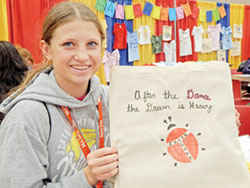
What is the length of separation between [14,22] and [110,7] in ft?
5.04

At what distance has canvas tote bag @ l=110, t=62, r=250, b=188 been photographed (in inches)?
27.2

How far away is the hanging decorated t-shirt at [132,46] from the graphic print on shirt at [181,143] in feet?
12.8

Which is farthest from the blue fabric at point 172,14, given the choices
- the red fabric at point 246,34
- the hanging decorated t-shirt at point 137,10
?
the red fabric at point 246,34

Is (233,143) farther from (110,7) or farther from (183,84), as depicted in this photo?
(110,7)

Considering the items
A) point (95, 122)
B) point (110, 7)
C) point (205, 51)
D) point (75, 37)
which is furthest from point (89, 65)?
point (205, 51)

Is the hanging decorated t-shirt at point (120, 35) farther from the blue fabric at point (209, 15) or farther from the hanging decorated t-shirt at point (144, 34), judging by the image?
the blue fabric at point (209, 15)

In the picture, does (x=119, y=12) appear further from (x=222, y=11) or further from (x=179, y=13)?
(x=222, y=11)

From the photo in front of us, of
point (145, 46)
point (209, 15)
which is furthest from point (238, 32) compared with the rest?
point (145, 46)

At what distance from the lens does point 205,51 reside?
5.43 metres

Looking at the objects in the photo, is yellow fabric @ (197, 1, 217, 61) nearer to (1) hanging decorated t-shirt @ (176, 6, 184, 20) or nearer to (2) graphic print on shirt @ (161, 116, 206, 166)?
(1) hanging decorated t-shirt @ (176, 6, 184, 20)

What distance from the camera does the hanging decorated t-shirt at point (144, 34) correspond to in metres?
4.64

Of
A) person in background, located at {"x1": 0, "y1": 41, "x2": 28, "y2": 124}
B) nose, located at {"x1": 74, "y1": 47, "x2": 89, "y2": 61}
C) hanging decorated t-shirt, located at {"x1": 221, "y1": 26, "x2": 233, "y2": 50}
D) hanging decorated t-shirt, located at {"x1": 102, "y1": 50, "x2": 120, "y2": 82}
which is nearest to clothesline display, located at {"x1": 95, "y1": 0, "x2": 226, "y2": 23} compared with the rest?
hanging decorated t-shirt, located at {"x1": 221, "y1": 26, "x2": 233, "y2": 50}

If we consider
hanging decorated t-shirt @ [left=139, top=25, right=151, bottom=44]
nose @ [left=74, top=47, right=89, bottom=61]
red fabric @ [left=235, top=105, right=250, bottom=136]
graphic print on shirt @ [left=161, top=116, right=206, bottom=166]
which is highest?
hanging decorated t-shirt @ [left=139, top=25, right=151, bottom=44]

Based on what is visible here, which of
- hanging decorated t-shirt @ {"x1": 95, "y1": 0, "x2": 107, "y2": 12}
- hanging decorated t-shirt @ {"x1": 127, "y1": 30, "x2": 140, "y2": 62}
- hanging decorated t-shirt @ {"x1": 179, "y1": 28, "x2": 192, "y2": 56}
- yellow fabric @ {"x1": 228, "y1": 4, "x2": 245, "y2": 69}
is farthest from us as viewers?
yellow fabric @ {"x1": 228, "y1": 4, "x2": 245, "y2": 69}
